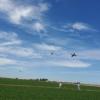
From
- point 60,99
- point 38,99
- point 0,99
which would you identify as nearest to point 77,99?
point 60,99

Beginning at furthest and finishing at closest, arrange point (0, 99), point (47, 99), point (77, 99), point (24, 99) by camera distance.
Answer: point (77, 99)
point (47, 99)
point (24, 99)
point (0, 99)

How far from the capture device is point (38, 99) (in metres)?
36.6

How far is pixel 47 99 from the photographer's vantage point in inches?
1475

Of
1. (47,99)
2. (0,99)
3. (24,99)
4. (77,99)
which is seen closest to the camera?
(0,99)

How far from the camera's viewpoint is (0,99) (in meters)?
32.6

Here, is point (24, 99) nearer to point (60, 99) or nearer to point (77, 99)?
point (60, 99)

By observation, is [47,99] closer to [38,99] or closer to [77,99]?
[38,99]

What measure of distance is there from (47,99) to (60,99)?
5.82ft

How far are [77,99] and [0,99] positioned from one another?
1140 cm

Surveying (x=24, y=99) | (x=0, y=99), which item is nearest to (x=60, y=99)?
(x=24, y=99)

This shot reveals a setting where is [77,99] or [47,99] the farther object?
[77,99]

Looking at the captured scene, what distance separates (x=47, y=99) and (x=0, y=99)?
21.2ft

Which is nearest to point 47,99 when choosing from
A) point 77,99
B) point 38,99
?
point 38,99

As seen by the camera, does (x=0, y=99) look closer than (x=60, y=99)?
Yes
